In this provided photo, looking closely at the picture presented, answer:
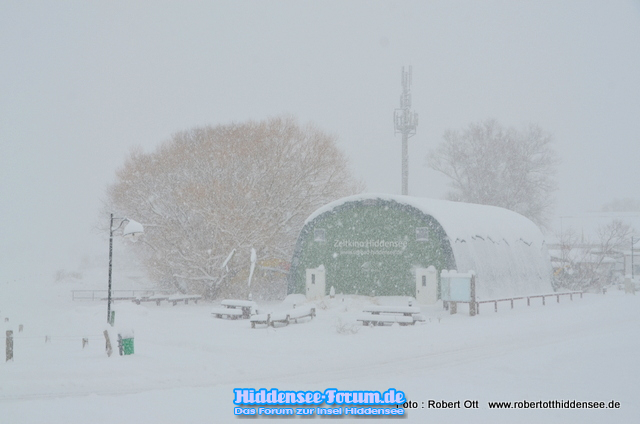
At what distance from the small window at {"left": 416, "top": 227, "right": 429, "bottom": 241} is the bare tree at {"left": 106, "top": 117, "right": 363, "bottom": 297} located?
11118 mm

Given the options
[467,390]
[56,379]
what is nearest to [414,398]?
[467,390]

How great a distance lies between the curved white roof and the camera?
1127 inches

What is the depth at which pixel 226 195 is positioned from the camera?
36844 millimetres

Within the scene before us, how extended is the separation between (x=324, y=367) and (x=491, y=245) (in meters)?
20.1

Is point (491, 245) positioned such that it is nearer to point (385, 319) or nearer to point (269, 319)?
point (385, 319)

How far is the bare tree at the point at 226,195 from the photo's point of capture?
1447 inches

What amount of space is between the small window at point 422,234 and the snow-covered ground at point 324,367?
7.34m

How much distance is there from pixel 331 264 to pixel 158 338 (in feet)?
50.2

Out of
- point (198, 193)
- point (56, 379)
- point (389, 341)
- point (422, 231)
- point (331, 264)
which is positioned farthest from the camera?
point (198, 193)

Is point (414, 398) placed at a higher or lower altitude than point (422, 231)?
lower

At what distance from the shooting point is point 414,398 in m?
10.3

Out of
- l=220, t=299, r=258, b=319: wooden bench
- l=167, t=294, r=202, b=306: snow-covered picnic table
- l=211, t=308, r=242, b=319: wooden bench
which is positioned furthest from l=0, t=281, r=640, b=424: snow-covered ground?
l=167, t=294, r=202, b=306: snow-covered picnic table

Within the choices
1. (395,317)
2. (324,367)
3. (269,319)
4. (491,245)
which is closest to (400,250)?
(491,245)

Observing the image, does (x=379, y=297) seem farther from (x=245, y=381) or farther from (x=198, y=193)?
(x=245, y=381)
